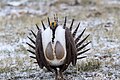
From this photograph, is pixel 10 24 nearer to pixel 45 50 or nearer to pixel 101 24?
pixel 101 24

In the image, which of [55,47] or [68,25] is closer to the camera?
[55,47]

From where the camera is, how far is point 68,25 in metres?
9.86

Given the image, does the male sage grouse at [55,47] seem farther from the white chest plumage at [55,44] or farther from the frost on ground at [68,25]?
the frost on ground at [68,25]

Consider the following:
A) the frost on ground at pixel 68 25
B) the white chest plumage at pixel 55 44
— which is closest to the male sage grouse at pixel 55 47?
the white chest plumage at pixel 55 44

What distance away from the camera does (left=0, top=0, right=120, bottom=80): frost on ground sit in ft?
18.8

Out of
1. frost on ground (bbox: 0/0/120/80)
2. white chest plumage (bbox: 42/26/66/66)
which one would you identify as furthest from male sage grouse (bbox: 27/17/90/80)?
frost on ground (bbox: 0/0/120/80)

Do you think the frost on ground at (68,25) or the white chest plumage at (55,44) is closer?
the white chest plumage at (55,44)

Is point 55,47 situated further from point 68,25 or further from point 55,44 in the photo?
point 68,25

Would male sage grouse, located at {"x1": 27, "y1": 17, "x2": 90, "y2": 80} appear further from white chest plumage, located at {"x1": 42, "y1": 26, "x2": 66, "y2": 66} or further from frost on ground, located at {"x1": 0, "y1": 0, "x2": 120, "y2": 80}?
frost on ground, located at {"x1": 0, "y1": 0, "x2": 120, "y2": 80}

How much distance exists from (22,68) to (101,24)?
3.88 m

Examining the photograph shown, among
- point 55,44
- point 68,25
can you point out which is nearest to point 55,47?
point 55,44

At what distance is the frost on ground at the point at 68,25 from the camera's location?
5719 mm

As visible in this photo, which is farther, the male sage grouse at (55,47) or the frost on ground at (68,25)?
the frost on ground at (68,25)

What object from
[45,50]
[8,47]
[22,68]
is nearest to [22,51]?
[8,47]
